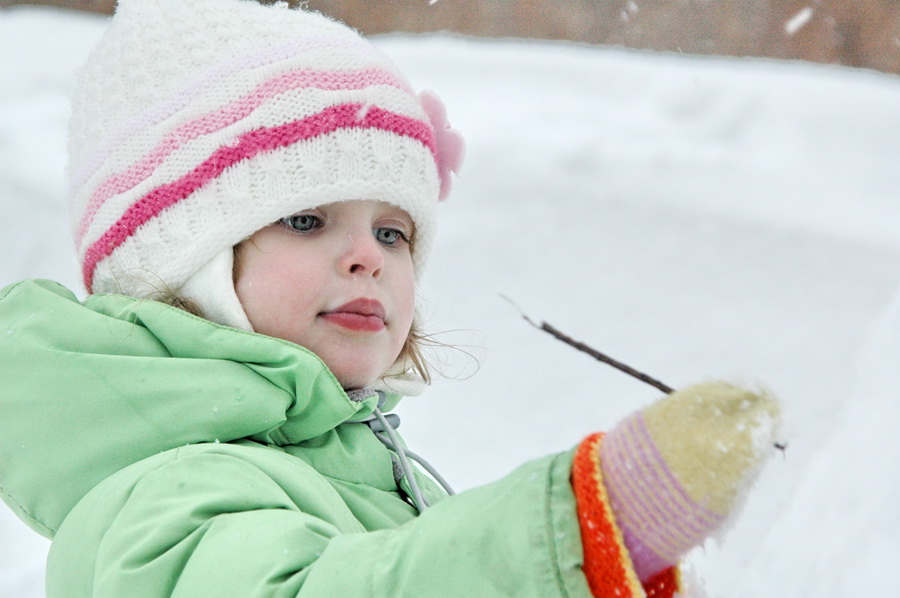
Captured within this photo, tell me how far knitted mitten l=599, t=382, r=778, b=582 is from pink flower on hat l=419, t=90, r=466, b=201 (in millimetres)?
961

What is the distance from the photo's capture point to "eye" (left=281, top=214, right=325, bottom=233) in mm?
1191

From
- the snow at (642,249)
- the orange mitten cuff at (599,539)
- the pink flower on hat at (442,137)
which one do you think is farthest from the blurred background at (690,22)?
the orange mitten cuff at (599,539)

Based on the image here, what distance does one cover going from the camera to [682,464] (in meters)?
0.54

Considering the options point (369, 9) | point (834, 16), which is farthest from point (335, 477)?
point (369, 9)

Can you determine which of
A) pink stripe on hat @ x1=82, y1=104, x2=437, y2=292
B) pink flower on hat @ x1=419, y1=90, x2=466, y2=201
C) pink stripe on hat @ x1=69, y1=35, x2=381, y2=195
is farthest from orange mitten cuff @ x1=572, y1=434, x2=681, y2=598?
pink flower on hat @ x1=419, y1=90, x2=466, y2=201

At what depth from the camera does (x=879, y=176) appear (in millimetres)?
2719

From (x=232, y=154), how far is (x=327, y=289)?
0.72 feet

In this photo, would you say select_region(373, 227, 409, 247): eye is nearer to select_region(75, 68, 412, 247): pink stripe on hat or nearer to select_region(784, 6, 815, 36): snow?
select_region(75, 68, 412, 247): pink stripe on hat

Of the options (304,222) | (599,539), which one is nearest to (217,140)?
(304,222)

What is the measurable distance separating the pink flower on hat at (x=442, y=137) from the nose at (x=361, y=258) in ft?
1.10

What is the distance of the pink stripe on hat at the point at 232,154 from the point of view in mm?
1186

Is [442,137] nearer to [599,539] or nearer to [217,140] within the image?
[217,140]

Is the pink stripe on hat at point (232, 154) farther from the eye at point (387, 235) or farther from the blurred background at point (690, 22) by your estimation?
the blurred background at point (690, 22)

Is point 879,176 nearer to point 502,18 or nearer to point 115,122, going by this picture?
point 115,122
